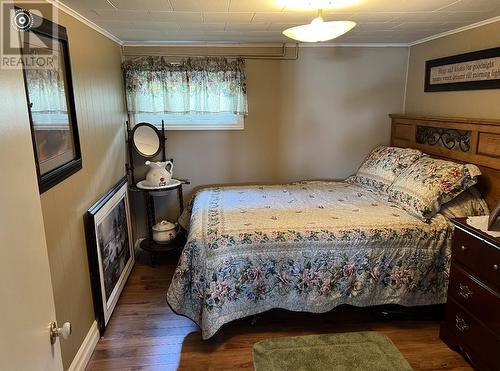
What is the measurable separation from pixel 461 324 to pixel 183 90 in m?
2.87

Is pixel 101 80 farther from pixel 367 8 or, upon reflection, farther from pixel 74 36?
pixel 367 8

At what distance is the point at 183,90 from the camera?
3514 millimetres

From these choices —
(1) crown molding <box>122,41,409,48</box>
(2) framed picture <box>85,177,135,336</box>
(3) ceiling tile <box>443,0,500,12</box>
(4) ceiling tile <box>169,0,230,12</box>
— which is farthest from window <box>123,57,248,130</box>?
(3) ceiling tile <box>443,0,500,12</box>

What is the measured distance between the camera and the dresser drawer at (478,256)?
1.88m

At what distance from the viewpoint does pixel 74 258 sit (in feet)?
6.84

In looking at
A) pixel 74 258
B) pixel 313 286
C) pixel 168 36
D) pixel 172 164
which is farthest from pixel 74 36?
pixel 313 286

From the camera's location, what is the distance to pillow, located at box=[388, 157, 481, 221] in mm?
2521

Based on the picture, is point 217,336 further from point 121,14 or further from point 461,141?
point 461,141

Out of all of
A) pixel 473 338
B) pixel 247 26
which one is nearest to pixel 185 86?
pixel 247 26

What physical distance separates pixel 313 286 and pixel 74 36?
2.15 metres

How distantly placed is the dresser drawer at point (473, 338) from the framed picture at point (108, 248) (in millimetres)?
2202

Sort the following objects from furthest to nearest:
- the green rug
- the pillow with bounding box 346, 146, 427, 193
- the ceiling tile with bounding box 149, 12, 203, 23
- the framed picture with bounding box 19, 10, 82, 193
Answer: the pillow with bounding box 346, 146, 427, 193, the ceiling tile with bounding box 149, 12, 203, 23, the green rug, the framed picture with bounding box 19, 10, 82, 193

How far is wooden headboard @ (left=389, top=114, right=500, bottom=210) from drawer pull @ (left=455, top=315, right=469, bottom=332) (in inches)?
33.8

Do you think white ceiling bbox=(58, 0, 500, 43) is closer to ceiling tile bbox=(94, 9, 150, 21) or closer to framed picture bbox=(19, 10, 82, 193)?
ceiling tile bbox=(94, 9, 150, 21)
